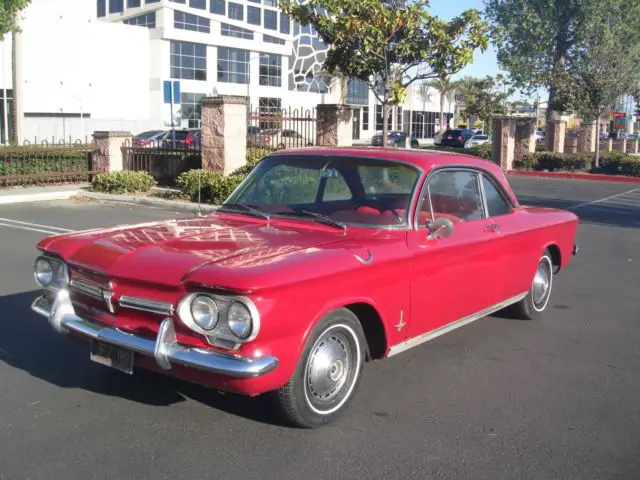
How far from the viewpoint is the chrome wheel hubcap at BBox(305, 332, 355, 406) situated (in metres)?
4.19

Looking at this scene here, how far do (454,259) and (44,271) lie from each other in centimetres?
287

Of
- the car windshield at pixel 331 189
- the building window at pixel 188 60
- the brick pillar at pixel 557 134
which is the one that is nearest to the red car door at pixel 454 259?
the car windshield at pixel 331 189

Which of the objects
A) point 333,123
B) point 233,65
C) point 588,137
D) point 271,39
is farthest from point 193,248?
point 271,39

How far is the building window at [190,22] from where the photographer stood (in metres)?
55.3

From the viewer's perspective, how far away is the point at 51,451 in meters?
3.93

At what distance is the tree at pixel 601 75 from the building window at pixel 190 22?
3422 centimetres

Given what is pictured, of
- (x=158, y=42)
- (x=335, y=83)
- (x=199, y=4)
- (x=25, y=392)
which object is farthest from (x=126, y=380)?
(x=335, y=83)

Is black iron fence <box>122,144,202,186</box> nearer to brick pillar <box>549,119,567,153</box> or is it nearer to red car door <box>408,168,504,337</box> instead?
red car door <box>408,168,504,337</box>

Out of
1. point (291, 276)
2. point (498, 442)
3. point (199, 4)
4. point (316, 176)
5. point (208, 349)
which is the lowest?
point (498, 442)

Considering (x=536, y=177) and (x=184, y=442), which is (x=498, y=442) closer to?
(x=184, y=442)

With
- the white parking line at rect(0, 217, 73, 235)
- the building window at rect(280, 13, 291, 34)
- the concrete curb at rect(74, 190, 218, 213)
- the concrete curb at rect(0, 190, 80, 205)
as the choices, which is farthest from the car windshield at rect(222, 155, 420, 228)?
the building window at rect(280, 13, 291, 34)

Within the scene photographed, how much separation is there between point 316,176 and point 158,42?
51.1m

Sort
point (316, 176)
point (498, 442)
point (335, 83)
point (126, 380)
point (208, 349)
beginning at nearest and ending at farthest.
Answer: point (208, 349), point (498, 442), point (126, 380), point (316, 176), point (335, 83)

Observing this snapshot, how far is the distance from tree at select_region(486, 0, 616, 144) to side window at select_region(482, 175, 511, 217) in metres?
30.3
